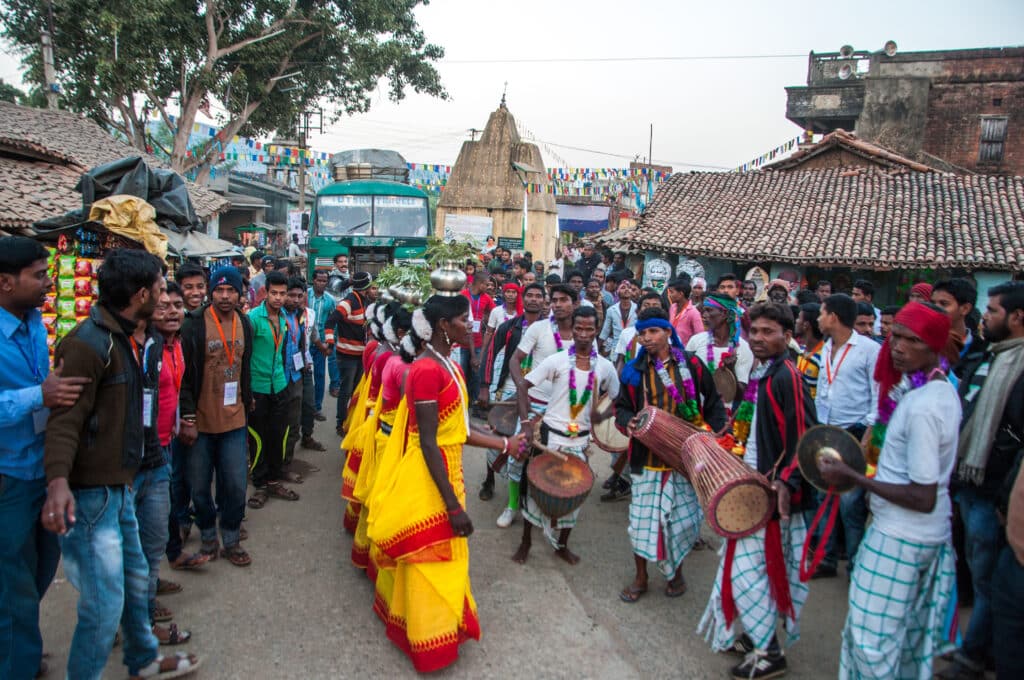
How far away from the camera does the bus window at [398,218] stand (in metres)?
15.4

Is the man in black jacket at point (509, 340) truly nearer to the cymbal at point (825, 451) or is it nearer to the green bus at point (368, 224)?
the cymbal at point (825, 451)

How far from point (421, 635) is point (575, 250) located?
66.5 feet

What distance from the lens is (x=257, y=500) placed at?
554cm

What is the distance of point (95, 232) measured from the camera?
659cm

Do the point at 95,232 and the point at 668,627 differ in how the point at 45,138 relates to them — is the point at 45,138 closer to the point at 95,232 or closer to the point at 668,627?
the point at 95,232

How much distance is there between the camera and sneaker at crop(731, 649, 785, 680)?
3.54 meters

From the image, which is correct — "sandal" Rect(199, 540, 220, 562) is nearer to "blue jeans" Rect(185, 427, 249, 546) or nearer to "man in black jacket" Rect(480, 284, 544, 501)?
"blue jeans" Rect(185, 427, 249, 546)

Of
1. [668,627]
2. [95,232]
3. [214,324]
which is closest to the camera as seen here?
[668,627]

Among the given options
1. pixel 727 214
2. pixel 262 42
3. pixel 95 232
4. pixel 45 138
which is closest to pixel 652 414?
pixel 95 232

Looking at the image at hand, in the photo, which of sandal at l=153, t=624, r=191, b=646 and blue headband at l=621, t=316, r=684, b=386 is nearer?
sandal at l=153, t=624, r=191, b=646

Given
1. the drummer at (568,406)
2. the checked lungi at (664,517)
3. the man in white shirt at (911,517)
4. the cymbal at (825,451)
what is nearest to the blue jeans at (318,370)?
the drummer at (568,406)

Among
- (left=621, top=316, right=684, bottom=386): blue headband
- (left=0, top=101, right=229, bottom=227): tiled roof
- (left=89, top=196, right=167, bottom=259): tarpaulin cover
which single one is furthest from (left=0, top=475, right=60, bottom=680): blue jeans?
(left=0, top=101, right=229, bottom=227): tiled roof

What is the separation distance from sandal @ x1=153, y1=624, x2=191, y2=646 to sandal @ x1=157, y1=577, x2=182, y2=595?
537 millimetres

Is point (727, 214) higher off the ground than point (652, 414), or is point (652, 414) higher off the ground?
point (727, 214)
